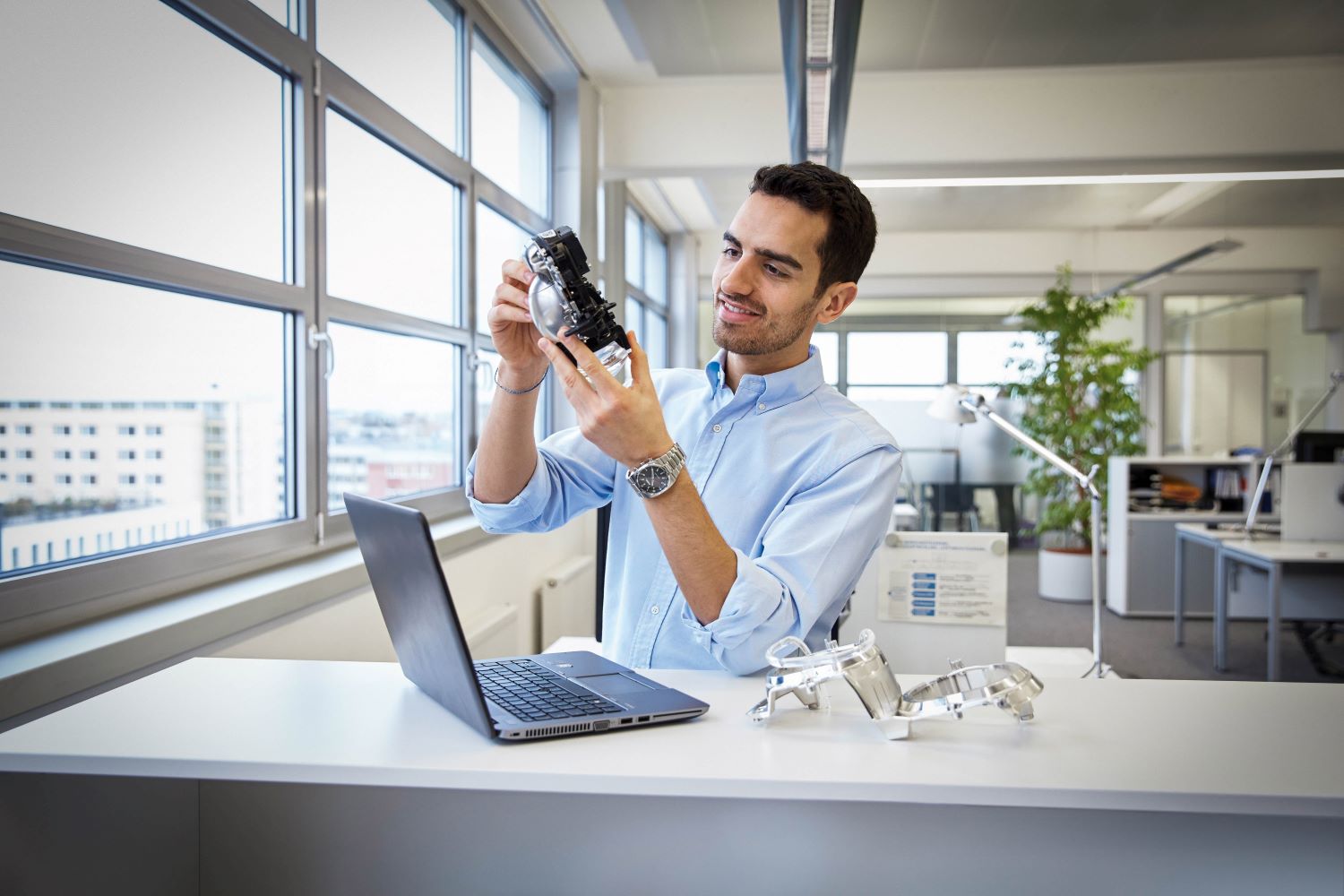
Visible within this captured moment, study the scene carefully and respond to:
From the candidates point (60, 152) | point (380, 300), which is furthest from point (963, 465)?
point (60, 152)

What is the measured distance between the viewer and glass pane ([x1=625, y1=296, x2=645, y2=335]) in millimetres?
7207

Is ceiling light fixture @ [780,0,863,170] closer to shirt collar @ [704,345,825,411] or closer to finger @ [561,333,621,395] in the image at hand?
shirt collar @ [704,345,825,411]

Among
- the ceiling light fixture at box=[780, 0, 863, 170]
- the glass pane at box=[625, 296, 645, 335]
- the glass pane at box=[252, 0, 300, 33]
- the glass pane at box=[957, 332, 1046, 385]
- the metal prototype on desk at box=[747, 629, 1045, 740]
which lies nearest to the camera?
the metal prototype on desk at box=[747, 629, 1045, 740]

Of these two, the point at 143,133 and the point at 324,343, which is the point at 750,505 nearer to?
the point at 143,133

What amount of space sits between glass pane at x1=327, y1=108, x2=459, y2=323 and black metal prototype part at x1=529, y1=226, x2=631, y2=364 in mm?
1873

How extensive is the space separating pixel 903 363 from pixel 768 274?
798 centimetres

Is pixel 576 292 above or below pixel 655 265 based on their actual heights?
below

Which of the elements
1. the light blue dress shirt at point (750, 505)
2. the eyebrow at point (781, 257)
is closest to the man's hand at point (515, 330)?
the light blue dress shirt at point (750, 505)

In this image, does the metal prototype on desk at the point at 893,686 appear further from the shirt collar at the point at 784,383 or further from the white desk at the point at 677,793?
the shirt collar at the point at 784,383

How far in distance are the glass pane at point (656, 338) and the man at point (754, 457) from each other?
256 inches

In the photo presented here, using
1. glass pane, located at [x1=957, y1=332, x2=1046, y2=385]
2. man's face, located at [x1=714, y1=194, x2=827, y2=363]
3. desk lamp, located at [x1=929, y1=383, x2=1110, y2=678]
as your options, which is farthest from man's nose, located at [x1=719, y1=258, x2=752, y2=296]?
glass pane, located at [x1=957, y1=332, x2=1046, y2=385]

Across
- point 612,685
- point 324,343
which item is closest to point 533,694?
point 612,685

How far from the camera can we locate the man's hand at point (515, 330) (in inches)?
47.9

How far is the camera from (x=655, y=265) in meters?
8.97
